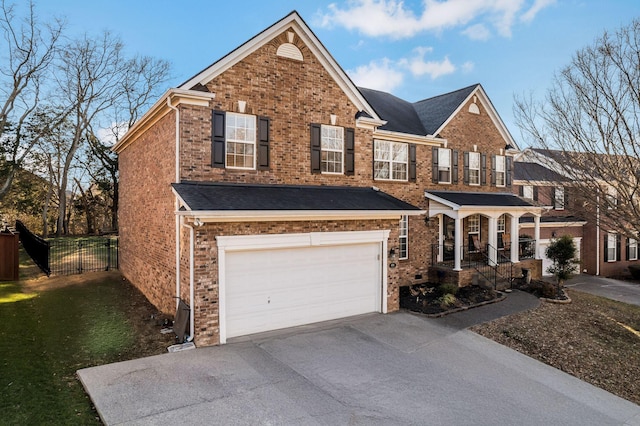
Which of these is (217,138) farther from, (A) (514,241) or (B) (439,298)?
(A) (514,241)

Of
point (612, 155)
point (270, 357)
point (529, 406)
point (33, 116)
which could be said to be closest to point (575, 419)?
point (529, 406)

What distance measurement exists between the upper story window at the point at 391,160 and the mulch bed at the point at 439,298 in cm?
459

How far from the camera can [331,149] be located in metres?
11.5

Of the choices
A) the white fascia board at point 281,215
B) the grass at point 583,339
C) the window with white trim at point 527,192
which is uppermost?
the window with white trim at point 527,192

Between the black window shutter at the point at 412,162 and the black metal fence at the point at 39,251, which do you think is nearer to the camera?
the black metal fence at the point at 39,251

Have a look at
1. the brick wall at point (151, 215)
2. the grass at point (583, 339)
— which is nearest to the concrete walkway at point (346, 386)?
the grass at point (583, 339)

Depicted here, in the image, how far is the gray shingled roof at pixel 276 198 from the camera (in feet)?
27.4

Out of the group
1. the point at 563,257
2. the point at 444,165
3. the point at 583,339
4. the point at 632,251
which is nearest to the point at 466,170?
the point at 444,165

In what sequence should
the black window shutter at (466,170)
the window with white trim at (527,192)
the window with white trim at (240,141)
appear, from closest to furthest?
the window with white trim at (240,141)
the black window shutter at (466,170)
the window with white trim at (527,192)

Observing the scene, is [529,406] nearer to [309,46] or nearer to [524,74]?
[524,74]

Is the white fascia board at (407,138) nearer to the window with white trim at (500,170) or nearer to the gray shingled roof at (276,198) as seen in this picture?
the gray shingled roof at (276,198)

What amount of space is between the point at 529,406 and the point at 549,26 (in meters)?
10.6

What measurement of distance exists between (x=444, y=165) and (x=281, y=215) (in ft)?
34.2

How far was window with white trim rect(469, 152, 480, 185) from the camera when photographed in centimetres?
1753
